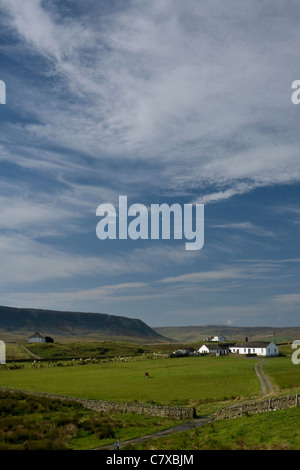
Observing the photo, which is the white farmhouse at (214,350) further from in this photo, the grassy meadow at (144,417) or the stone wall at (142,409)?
the stone wall at (142,409)

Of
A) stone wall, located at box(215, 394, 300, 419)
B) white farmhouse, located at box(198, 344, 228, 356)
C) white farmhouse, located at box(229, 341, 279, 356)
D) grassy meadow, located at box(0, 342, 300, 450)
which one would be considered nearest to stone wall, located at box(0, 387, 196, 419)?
grassy meadow, located at box(0, 342, 300, 450)

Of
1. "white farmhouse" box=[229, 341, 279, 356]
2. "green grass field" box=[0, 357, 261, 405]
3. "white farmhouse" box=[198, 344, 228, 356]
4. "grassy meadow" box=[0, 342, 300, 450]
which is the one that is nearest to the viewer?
"grassy meadow" box=[0, 342, 300, 450]

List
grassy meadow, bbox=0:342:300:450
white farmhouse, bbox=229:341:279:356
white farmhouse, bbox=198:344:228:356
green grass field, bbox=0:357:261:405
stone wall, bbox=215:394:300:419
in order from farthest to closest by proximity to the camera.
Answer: white farmhouse, bbox=198:344:228:356 < white farmhouse, bbox=229:341:279:356 < green grass field, bbox=0:357:261:405 < stone wall, bbox=215:394:300:419 < grassy meadow, bbox=0:342:300:450

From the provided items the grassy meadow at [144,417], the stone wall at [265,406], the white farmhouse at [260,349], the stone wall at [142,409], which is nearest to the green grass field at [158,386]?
the grassy meadow at [144,417]

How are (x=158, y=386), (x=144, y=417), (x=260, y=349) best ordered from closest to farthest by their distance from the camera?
(x=144, y=417)
(x=158, y=386)
(x=260, y=349)

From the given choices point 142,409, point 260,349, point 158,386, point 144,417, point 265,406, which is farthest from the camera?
point 260,349

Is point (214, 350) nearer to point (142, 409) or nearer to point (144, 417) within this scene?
point (142, 409)

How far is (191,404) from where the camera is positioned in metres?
50.0

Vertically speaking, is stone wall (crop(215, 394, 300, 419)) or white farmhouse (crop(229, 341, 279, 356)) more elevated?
stone wall (crop(215, 394, 300, 419))

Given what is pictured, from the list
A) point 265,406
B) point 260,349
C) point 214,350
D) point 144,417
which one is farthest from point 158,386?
point 214,350

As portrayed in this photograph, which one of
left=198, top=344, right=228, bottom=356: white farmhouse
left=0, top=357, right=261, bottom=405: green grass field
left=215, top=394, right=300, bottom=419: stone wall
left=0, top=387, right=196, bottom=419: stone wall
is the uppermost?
left=215, top=394, right=300, bottom=419: stone wall

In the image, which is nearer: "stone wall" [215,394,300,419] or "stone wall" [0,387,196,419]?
"stone wall" [215,394,300,419]

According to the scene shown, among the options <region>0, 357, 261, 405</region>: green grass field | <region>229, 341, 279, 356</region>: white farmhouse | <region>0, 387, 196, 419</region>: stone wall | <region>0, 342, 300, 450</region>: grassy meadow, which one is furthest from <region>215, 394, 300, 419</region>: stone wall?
<region>229, 341, 279, 356</region>: white farmhouse

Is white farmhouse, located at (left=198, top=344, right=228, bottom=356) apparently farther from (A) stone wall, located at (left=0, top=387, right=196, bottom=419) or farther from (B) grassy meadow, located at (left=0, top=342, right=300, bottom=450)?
(A) stone wall, located at (left=0, top=387, right=196, bottom=419)
